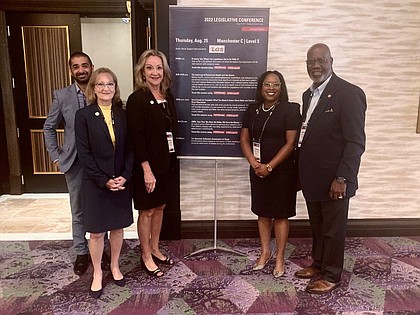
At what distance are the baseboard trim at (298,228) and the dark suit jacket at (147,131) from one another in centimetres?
101

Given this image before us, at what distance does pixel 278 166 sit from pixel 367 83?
1.33m

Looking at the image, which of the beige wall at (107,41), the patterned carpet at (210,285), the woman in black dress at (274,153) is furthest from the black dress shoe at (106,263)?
the beige wall at (107,41)

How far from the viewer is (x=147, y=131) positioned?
2.46 metres

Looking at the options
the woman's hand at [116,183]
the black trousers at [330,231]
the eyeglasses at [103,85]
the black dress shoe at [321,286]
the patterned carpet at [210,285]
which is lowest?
the patterned carpet at [210,285]

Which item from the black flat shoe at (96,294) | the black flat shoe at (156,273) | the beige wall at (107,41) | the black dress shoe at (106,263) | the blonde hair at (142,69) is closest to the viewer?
the black flat shoe at (96,294)

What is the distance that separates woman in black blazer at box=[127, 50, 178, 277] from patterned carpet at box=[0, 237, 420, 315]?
0.98 ft

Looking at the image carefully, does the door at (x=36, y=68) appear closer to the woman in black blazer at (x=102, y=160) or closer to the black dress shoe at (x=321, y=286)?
the woman in black blazer at (x=102, y=160)

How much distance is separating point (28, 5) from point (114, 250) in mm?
3295

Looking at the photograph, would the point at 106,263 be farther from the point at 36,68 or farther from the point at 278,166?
the point at 36,68

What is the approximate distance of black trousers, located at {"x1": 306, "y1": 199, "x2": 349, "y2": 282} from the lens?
2.40 m

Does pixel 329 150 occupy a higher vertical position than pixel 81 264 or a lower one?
higher

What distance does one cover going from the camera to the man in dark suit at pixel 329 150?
225 centimetres

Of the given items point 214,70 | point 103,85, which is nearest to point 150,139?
point 103,85

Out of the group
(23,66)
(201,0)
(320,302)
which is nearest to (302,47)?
(201,0)
